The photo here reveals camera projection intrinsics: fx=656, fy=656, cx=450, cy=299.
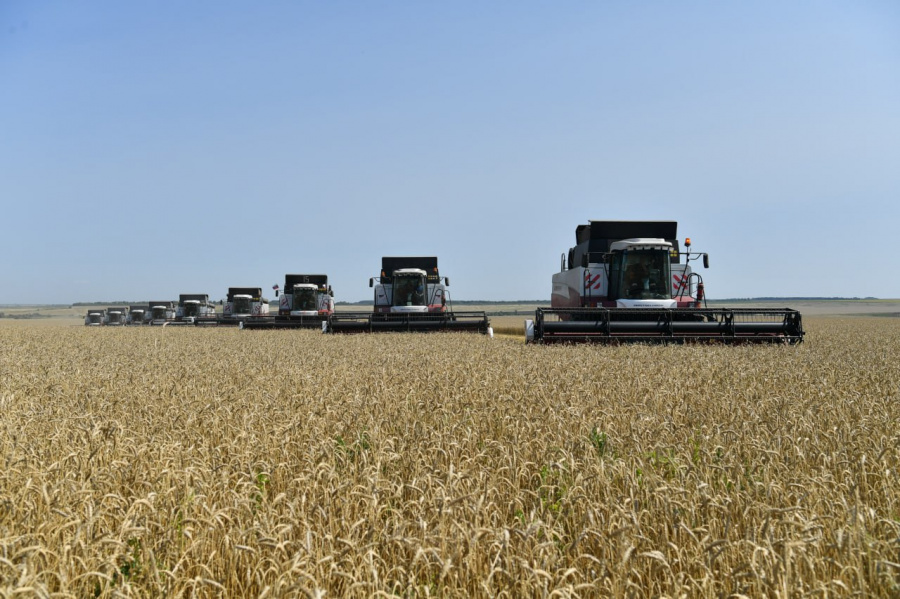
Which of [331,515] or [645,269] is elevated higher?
[645,269]

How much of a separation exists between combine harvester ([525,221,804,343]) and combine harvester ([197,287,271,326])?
78.5 feet

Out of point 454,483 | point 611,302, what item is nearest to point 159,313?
point 611,302

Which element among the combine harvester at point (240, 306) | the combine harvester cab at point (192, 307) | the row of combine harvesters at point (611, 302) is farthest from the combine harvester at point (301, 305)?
the combine harvester cab at point (192, 307)

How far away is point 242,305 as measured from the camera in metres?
41.7

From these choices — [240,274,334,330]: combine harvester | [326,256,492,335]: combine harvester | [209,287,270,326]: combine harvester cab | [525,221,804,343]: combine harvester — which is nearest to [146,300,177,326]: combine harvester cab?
[209,287,270,326]: combine harvester cab

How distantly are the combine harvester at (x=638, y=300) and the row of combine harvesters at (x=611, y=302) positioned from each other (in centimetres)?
3

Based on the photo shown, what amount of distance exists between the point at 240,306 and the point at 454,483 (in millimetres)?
40454

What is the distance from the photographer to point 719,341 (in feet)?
53.8

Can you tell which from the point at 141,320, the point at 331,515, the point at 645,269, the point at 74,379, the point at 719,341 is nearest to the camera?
the point at 331,515

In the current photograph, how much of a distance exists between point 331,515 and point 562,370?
742cm

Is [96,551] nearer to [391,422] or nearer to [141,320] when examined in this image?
[391,422]

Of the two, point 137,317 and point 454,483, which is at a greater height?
point 137,317

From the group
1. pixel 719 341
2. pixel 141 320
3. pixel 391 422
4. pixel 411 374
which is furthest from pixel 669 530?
pixel 141 320

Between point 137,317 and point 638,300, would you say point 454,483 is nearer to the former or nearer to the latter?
point 638,300
